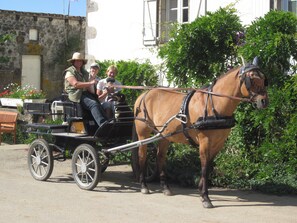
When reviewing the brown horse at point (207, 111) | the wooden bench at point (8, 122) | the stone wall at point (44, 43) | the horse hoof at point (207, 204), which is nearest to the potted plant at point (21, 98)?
the wooden bench at point (8, 122)

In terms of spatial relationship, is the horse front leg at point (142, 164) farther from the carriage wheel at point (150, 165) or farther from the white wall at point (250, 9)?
the white wall at point (250, 9)

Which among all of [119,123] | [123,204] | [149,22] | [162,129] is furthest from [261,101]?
[149,22]

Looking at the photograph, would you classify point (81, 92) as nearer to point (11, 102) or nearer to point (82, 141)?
point (82, 141)

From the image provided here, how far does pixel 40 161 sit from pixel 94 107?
155cm

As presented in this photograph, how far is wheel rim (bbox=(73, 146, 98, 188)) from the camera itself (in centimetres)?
890

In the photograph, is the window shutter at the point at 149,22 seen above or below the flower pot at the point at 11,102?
above

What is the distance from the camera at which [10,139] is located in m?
15.4

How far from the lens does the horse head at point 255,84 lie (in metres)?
7.39

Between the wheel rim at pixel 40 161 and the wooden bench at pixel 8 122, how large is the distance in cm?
506

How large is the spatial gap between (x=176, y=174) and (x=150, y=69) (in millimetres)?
3568

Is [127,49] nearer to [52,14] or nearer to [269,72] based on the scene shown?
[269,72]

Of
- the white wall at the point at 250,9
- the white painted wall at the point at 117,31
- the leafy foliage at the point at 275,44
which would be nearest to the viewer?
the leafy foliage at the point at 275,44

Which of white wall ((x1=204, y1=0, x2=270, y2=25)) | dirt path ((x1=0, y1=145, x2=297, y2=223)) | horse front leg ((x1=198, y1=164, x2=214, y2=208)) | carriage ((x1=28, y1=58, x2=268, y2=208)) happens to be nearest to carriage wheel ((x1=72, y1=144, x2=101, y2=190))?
carriage ((x1=28, y1=58, x2=268, y2=208))

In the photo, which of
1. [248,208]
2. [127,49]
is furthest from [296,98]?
[127,49]
